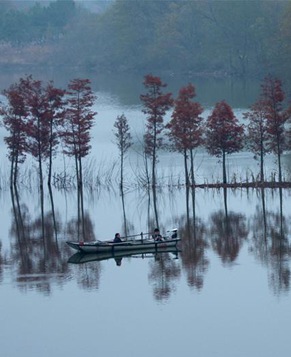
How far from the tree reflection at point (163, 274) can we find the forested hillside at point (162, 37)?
58168 mm

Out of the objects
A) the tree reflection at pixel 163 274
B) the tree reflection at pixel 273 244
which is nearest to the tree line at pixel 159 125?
the tree reflection at pixel 273 244

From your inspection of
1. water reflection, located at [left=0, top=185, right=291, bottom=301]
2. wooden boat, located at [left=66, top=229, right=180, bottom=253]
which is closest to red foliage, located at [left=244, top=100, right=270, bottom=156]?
water reflection, located at [left=0, top=185, right=291, bottom=301]

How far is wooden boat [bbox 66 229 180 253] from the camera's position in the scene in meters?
38.6

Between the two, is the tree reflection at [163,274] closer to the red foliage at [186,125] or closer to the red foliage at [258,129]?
the red foliage at [186,125]

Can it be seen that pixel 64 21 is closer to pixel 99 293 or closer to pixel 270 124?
pixel 270 124

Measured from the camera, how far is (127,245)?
128 feet

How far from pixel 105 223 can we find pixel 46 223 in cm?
269

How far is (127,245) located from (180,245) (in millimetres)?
2520

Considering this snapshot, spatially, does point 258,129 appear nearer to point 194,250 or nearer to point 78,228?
point 78,228

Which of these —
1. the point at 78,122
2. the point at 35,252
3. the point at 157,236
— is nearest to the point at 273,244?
the point at 157,236

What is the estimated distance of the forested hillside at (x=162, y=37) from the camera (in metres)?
113

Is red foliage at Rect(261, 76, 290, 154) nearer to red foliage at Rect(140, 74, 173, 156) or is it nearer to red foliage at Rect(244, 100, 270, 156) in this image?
red foliage at Rect(244, 100, 270, 156)

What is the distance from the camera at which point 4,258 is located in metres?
39.6

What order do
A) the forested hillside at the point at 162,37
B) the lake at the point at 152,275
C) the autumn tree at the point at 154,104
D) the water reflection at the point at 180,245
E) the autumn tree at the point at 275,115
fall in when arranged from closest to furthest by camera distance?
the lake at the point at 152,275 < the water reflection at the point at 180,245 < the autumn tree at the point at 275,115 < the autumn tree at the point at 154,104 < the forested hillside at the point at 162,37
